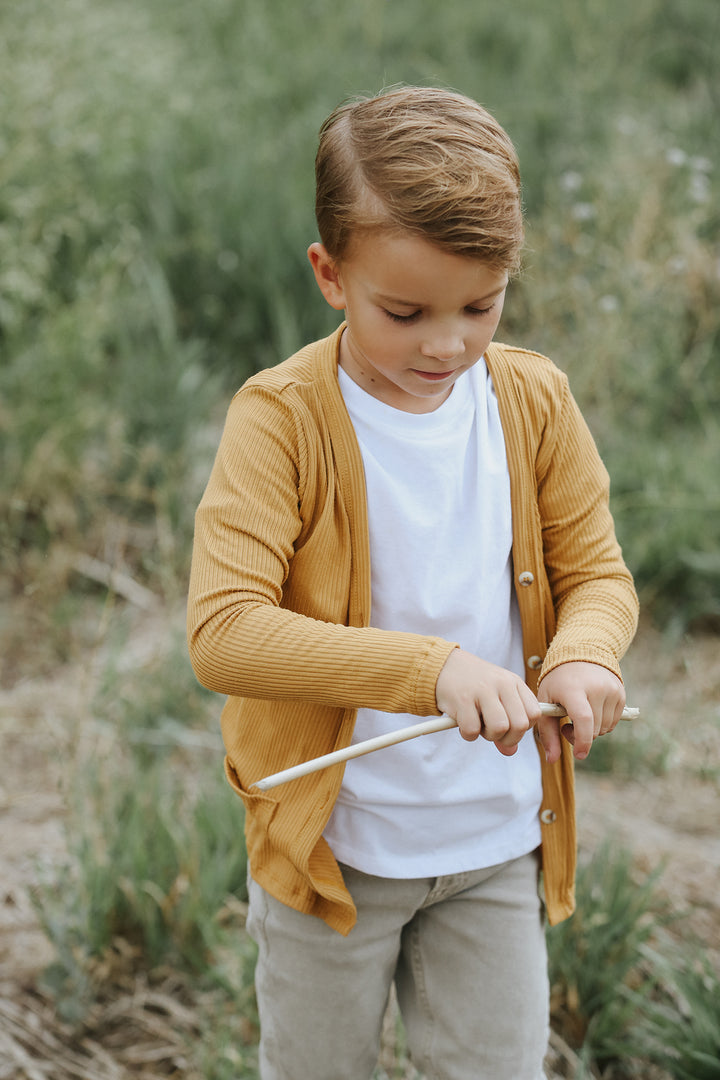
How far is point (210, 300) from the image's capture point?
13.5 feet

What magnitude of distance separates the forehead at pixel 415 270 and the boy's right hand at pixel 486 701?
0.39m

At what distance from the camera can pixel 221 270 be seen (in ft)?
13.7

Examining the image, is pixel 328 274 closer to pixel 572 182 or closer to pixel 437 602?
pixel 437 602

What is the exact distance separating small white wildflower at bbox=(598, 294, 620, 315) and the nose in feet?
7.69

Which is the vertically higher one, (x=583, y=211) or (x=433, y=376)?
(x=433, y=376)

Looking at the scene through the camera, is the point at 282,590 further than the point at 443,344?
Yes

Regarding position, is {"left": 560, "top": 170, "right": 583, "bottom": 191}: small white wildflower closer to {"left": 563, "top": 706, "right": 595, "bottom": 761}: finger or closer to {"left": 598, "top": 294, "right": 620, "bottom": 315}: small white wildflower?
{"left": 598, "top": 294, "right": 620, "bottom": 315}: small white wildflower

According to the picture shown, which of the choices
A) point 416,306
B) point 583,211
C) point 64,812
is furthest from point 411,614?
point 583,211

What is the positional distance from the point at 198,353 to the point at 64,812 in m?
1.93

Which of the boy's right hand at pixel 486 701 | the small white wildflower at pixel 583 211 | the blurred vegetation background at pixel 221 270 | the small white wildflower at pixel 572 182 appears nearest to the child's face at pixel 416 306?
the boy's right hand at pixel 486 701

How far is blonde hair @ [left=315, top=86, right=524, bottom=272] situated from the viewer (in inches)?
43.2

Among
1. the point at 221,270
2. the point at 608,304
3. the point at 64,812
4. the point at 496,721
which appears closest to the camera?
the point at 496,721

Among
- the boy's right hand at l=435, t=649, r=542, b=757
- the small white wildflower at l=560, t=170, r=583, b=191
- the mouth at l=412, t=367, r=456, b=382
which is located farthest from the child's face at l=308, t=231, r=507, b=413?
the small white wildflower at l=560, t=170, r=583, b=191

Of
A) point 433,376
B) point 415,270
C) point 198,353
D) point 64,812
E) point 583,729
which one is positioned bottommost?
point 64,812
